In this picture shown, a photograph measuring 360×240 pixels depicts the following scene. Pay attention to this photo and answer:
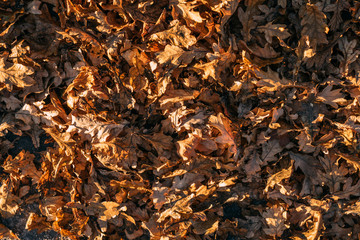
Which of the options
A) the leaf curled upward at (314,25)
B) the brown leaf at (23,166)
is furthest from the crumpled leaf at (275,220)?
the brown leaf at (23,166)

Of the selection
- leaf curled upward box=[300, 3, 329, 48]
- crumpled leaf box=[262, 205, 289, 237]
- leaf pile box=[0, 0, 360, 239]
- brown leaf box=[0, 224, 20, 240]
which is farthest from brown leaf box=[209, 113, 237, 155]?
brown leaf box=[0, 224, 20, 240]

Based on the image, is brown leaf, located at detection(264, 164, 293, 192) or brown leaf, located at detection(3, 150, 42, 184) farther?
brown leaf, located at detection(3, 150, 42, 184)

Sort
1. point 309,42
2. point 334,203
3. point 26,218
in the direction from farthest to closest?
point 26,218 → point 334,203 → point 309,42

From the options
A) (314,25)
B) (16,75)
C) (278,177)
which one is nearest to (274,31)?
(314,25)

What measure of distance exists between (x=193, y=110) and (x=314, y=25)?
91cm

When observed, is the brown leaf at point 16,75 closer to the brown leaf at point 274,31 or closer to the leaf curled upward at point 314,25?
the brown leaf at point 274,31

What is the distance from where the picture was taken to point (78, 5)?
5.59 ft

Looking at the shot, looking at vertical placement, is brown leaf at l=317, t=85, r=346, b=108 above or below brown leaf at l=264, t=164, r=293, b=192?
above

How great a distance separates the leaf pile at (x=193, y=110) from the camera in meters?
1.66

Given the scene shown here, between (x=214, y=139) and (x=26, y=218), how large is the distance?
151 cm

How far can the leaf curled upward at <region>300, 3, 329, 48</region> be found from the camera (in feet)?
5.29

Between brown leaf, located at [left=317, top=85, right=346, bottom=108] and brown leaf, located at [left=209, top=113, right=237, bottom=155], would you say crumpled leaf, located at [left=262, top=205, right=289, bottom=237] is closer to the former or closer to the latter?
brown leaf, located at [left=209, top=113, right=237, bottom=155]

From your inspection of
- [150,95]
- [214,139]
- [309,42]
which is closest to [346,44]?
[309,42]

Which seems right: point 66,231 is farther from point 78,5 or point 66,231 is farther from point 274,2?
point 274,2
